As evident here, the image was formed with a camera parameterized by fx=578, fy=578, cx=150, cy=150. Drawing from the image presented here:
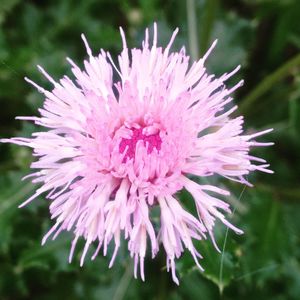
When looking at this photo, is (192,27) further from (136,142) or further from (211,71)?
(136,142)

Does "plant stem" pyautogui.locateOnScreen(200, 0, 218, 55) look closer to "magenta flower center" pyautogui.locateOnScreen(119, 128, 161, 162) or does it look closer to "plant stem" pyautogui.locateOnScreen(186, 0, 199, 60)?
"plant stem" pyautogui.locateOnScreen(186, 0, 199, 60)

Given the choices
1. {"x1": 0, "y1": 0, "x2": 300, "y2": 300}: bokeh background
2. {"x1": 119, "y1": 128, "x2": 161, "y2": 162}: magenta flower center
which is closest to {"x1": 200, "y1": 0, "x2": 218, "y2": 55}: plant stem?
{"x1": 0, "y1": 0, "x2": 300, "y2": 300}: bokeh background

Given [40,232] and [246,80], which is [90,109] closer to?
[40,232]

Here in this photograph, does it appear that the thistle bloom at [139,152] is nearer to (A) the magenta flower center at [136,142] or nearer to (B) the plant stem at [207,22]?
(A) the magenta flower center at [136,142]

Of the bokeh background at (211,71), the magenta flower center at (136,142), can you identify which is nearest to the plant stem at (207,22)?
the bokeh background at (211,71)

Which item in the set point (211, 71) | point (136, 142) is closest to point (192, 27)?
point (211, 71)

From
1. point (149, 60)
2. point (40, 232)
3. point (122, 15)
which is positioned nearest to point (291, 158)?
point (122, 15)

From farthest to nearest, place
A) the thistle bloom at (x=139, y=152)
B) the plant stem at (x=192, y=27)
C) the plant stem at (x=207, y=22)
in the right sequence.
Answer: the plant stem at (x=192, y=27), the plant stem at (x=207, y=22), the thistle bloom at (x=139, y=152)
